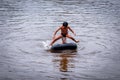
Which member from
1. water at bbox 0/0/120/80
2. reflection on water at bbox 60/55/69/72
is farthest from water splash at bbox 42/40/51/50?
reflection on water at bbox 60/55/69/72

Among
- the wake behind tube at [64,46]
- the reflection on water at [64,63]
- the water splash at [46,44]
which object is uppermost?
the wake behind tube at [64,46]

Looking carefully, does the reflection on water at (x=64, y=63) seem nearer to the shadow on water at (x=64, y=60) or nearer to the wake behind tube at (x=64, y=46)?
→ the shadow on water at (x=64, y=60)

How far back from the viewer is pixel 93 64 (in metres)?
17.0

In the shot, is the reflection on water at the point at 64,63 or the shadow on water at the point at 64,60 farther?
the shadow on water at the point at 64,60

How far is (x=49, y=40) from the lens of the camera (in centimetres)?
2159

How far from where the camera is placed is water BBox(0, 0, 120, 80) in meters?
15.8

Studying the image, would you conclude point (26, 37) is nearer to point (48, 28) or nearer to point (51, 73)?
point (48, 28)

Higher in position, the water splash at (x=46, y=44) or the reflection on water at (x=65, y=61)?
the water splash at (x=46, y=44)

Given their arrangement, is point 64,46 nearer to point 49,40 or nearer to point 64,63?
point 64,63

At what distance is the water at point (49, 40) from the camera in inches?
623

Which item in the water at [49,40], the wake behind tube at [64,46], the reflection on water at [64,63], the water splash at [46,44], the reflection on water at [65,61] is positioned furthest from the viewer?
the water splash at [46,44]

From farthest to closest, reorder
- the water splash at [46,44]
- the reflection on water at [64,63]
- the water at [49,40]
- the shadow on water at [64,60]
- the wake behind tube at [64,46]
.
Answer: the water splash at [46,44] → the wake behind tube at [64,46] → the shadow on water at [64,60] → the reflection on water at [64,63] → the water at [49,40]

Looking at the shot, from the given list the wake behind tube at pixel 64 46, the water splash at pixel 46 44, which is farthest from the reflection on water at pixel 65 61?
the water splash at pixel 46 44

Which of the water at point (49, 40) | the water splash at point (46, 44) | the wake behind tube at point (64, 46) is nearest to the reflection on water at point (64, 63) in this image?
the water at point (49, 40)
